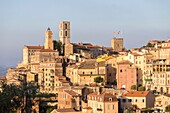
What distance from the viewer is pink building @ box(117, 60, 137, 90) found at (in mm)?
66375

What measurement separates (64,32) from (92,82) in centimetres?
2580

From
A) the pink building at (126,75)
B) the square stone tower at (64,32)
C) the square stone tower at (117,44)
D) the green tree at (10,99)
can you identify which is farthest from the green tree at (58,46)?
the green tree at (10,99)

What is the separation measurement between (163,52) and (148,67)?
419cm

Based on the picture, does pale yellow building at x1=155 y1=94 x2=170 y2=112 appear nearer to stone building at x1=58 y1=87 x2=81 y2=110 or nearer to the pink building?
stone building at x1=58 y1=87 x2=81 y2=110

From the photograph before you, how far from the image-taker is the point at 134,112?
173 feet

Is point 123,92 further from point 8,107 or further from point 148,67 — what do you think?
point 8,107

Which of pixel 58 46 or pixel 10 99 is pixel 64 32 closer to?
pixel 58 46

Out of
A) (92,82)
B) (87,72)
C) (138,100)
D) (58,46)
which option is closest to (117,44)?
(58,46)

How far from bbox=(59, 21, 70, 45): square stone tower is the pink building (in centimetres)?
2596

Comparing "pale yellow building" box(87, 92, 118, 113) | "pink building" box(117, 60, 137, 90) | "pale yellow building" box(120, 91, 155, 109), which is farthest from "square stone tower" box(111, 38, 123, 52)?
"pale yellow building" box(87, 92, 118, 113)

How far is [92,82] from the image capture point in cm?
6944

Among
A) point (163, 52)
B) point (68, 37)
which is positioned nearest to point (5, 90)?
point (163, 52)

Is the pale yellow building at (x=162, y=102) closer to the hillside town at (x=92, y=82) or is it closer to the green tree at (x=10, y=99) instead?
the hillside town at (x=92, y=82)

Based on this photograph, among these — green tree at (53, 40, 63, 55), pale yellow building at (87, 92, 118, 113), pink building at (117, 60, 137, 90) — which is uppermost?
green tree at (53, 40, 63, 55)
